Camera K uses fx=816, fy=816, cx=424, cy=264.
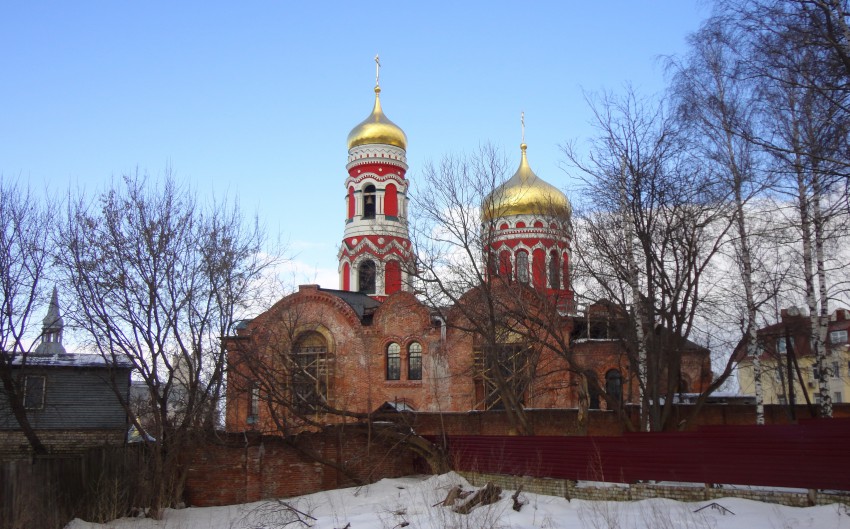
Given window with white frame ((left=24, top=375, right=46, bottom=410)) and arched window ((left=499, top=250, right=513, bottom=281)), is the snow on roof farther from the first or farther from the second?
arched window ((left=499, top=250, right=513, bottom=281))

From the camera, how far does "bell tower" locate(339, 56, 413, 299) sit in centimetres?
3706

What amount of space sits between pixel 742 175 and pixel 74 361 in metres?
19.5

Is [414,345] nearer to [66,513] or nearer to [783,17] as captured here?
[66,513]

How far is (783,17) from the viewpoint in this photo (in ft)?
33.8

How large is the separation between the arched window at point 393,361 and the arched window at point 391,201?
361 inches

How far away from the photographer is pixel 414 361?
30.3m

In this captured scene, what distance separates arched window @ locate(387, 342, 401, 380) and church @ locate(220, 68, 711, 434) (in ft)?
0.15

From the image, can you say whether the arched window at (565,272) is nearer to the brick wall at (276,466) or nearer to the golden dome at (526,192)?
the brick wall at (276,466)

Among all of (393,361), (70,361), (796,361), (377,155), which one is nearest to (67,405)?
(70,361)

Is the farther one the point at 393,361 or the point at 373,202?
the point at 373,202

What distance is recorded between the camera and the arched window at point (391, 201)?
38156 mm

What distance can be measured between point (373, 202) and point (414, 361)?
10.9 meters

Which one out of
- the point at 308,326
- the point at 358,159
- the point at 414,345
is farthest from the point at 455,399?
the point at 358,159

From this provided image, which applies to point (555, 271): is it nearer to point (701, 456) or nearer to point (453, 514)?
point (701, 456)
